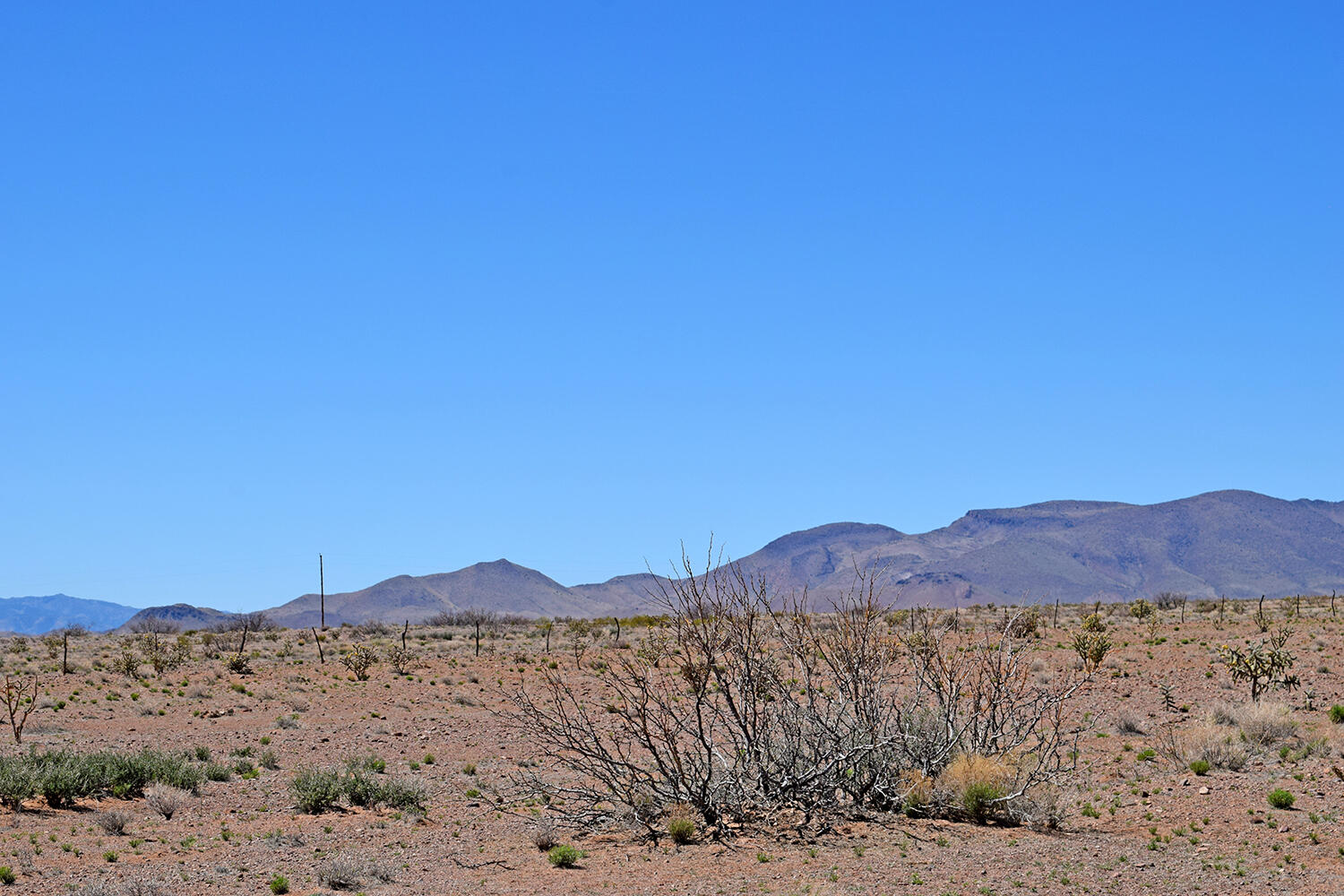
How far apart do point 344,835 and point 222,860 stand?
1.84 meters

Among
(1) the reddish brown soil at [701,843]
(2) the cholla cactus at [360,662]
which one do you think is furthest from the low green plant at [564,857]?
(2) the cholla cactus at [360,662]

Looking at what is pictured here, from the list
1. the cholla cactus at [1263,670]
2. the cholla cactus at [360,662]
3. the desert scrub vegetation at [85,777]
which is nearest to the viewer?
the desert scrub vegetation at [85,777]

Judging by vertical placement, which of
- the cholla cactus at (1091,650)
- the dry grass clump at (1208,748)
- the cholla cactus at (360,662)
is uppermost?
the cholla cactus at (360,662)

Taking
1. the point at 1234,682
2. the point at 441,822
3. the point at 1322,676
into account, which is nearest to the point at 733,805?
the point at 441,822

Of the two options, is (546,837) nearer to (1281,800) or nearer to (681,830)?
(681,830)

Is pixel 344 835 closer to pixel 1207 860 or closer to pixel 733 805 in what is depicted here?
pixel 733 805

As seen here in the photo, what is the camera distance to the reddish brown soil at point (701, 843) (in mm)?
11352

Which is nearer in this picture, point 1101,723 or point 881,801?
point 881,801

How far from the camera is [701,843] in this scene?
12961 mm

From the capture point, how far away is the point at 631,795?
44.7 ft

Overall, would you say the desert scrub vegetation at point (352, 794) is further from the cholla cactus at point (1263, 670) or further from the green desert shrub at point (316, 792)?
the cholla cactus at point (1263, 670)

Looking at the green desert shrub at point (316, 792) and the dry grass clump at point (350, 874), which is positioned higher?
the green desert shrub at point (316, 792)

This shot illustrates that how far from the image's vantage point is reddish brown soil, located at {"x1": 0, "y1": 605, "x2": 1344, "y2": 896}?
37.2 ft

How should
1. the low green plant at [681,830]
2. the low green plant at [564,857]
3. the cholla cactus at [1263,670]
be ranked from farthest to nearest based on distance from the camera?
1. the cholla cactus at [1263,670]
2. the low green plant at [681,830]
3. the low green plant at [564,857]
